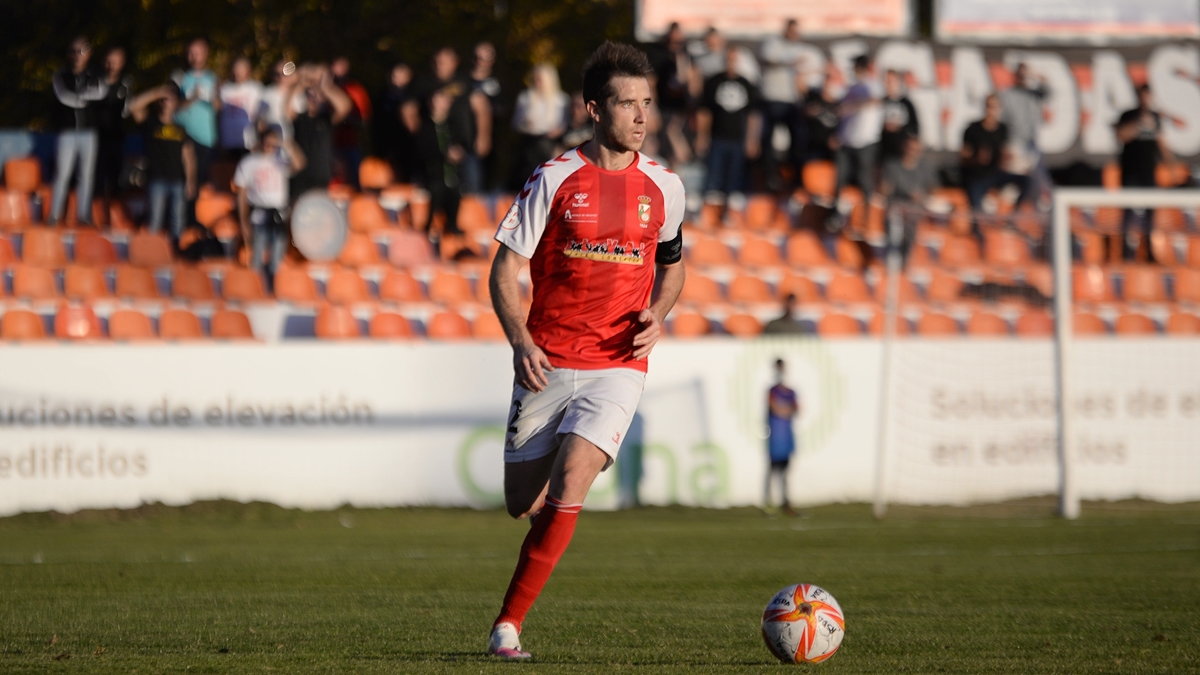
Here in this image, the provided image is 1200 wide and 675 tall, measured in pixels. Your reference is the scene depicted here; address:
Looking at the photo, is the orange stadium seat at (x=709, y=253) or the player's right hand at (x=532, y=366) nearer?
the player's right hand at (x=532, y=366)

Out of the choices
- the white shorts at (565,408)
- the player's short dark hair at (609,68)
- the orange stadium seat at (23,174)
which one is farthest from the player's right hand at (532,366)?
the orange stadium seat at (23,174)

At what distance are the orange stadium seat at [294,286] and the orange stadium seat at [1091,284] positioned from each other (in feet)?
32.9

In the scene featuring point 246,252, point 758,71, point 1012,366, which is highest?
point 758,71

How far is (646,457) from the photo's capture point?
17250mm

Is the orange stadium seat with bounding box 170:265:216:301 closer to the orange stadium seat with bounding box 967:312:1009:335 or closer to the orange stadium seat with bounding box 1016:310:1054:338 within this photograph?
the orange stadium seat with bounding box 967:312:1009:335

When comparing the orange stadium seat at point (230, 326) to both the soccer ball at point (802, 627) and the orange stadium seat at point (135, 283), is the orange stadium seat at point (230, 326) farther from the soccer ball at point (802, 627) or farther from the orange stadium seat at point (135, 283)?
the soccer ball at point (802, 627)

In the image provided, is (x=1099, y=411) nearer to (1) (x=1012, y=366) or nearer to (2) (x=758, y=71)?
(1) (x=1012, y=366)

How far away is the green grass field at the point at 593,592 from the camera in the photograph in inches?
239

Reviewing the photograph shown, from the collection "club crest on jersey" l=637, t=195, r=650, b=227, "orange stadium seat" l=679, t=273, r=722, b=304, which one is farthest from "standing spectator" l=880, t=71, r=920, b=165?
"club crest on jersey" l=637, t=195, r=650, b=227

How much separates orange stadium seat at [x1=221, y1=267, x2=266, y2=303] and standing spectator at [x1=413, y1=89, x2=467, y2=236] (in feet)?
7.58

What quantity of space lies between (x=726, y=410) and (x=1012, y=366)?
3.55 metres

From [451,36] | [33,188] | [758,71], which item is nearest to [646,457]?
[758,71]

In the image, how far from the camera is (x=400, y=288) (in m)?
19.4

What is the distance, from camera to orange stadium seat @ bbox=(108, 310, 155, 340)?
58.2 ft
